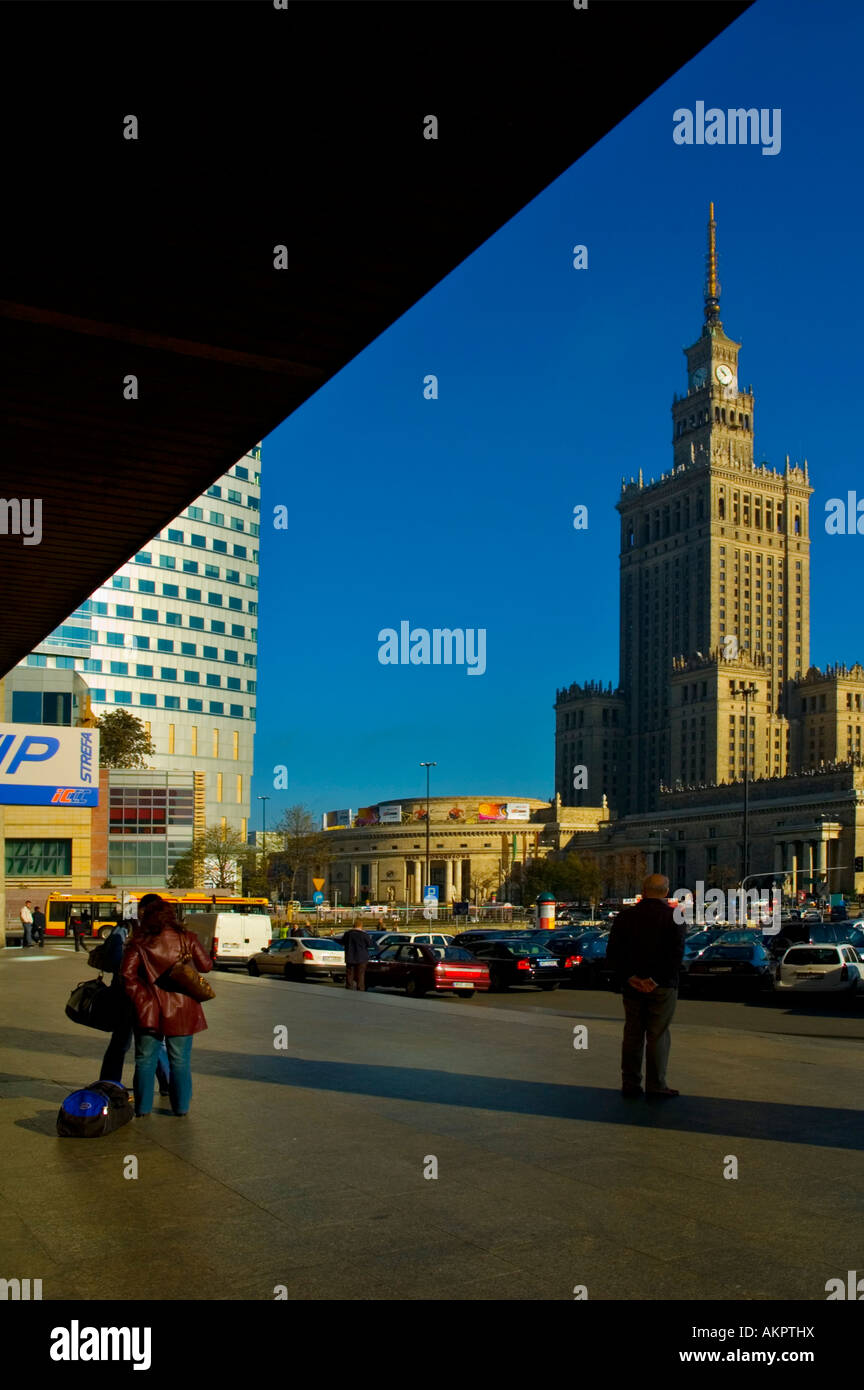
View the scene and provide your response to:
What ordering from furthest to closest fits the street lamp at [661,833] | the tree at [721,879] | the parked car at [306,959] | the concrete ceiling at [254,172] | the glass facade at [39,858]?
the street lamp at [661,833], the tree at [721,879], the glass facade at [39,858], the parked car at [306,959], the concrete ceiling at [254,172]

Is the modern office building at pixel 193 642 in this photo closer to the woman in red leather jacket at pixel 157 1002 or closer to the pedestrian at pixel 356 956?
the pedestrian at pixel 356 956

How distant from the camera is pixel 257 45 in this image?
5.89 metres

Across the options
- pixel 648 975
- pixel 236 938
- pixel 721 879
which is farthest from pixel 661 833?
pixel 648 975

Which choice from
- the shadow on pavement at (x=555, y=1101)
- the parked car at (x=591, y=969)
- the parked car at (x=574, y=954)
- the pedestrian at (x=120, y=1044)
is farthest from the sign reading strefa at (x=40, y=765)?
the pedestrian at (x=120, y=1044)

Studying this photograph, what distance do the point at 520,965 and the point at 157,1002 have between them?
2206 cm

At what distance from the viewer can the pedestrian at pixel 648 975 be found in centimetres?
1020

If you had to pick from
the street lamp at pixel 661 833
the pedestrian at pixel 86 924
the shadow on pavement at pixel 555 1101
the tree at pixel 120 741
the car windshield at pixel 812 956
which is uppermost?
the tree at pixel 120 741

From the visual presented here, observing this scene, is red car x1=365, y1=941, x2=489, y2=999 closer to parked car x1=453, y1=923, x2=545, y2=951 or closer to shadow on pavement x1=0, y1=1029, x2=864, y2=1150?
parked car x1=453, y1=923, x2=545, y2=951

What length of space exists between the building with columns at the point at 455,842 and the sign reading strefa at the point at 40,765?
13009cm

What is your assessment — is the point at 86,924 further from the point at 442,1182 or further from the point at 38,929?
the point at 442,1182

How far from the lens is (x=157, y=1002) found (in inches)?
365

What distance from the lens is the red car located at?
27.3 metres

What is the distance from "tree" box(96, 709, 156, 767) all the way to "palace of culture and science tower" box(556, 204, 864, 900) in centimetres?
9228
